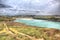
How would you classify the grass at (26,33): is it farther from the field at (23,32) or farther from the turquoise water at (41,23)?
the turquoise water at (41,23)

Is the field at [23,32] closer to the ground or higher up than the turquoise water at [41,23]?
closer to the ground

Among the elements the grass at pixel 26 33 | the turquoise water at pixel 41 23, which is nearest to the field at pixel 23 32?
the grass at pixel 26 33

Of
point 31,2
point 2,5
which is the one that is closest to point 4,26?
point 2,5

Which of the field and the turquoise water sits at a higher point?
the turquoise water

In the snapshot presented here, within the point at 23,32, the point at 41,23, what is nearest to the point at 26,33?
the point at 23,32

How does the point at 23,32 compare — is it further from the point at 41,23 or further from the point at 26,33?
the point at 41,23

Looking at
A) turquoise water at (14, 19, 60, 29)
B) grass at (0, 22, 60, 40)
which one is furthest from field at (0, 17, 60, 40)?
turquoise water at (14, 19, 60, 29)

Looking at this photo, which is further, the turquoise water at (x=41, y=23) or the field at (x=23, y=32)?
the turquoise water at (x=41, y=23)

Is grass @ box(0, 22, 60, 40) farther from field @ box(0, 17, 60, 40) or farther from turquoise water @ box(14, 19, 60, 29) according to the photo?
turquoise water @ box(14, 19, 60, 29)

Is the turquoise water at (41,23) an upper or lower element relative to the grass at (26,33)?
upper

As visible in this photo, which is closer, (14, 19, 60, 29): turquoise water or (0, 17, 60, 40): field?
(0, 17, 60, 40): field
